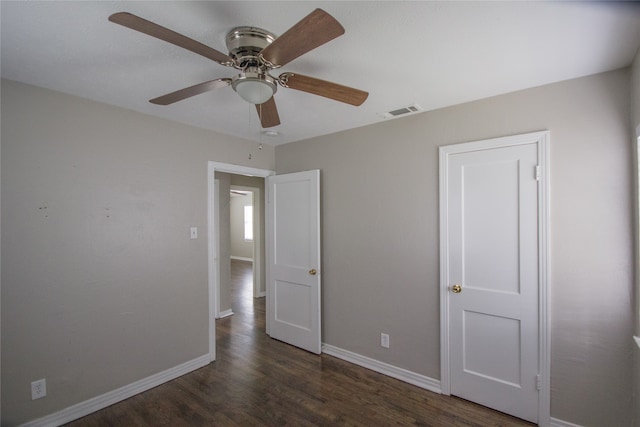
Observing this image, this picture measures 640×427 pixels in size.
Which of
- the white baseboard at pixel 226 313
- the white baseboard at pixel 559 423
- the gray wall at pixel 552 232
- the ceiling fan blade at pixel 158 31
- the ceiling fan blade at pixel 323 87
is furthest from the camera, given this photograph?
the white baseboard at pixel 226 313

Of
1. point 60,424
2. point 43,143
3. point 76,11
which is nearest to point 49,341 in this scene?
point 60,424

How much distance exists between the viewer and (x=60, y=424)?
2.20m

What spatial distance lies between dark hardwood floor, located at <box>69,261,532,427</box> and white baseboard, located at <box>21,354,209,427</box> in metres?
0.05

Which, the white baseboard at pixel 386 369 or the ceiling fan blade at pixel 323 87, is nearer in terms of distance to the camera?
the ceiling fan blade at pixel 323 87

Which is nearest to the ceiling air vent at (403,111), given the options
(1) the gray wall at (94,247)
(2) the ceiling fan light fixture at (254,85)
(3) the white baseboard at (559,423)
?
(2) the ceiling fan light fixture at (254,85)

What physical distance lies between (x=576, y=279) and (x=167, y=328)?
10.8 feet

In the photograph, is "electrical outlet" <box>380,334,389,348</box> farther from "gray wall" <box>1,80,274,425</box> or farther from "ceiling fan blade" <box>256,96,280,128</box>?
"ceiling fan blade" <box>256,96,280,128</box>

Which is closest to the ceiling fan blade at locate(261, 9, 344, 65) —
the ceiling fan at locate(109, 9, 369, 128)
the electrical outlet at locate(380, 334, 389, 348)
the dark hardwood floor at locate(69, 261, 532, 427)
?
the ceiling fan at locate(109, 9, 369, 128)

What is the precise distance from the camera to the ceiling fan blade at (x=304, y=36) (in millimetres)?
1055

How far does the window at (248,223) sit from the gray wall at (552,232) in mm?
7669

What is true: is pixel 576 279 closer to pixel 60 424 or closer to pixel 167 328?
pixel 167 328

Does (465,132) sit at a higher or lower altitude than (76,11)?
lower

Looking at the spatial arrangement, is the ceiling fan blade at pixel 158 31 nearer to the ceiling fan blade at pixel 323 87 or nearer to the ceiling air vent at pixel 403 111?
the ceiling fan blade at pixel 323 87

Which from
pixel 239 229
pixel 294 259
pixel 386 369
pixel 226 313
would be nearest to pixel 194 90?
pixel 294 259
